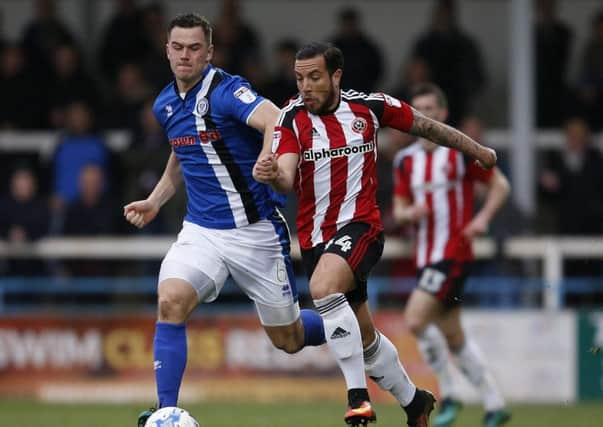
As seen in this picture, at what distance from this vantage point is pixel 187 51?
800cm

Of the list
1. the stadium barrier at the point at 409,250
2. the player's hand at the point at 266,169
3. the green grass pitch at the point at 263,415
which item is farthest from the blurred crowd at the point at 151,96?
the player's hand at the point at 266,169

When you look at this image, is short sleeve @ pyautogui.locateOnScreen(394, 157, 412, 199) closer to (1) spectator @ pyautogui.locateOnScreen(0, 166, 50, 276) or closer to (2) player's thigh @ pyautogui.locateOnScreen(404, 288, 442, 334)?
(2) player's thigh @ pyautogui.locateOnScreen(404, 288, 442, 334)

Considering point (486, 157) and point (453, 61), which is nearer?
point (486, 157)

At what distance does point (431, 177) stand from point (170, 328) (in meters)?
3.48

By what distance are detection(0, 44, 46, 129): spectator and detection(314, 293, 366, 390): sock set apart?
8.14m

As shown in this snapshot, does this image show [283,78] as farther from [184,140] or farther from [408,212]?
[184,140]

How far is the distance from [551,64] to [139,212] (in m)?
8.09

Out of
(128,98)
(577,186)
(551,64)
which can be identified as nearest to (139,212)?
(577,186)

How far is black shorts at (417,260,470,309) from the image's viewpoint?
10531 millimetres

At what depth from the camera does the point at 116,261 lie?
1395 cm

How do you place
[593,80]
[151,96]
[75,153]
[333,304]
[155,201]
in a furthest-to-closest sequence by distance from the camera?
[593,80]
[151,96]
[75,153]
[155,201]
[333,304]

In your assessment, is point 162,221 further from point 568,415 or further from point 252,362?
point 568,415

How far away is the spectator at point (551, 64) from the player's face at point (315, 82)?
779 cm

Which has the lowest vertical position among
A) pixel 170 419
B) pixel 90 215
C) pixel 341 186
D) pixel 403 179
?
pixel 170 419
